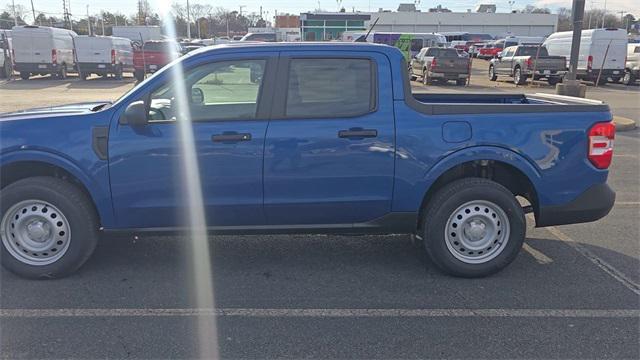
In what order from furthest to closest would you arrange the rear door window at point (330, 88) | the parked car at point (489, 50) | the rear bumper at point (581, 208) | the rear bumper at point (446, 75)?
the parked car at point (489, 50)
the rear bumper at point (446, 75)
the rear bumper at point (581, 208)
the rear door window at point (330, 88)

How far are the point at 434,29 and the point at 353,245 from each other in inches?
3419

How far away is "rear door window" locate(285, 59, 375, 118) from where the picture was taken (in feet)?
13.5

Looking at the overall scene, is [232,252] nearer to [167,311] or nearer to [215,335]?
[167,311]

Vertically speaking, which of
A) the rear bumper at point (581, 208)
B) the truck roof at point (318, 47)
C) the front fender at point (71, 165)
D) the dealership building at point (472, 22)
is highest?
the dealership building at point (472, 22)

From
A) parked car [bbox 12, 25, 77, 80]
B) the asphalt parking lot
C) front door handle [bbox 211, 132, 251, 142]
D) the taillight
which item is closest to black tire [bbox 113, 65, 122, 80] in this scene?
parked car [bbox 12, 25, 77, 80]

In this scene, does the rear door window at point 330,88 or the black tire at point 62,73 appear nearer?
the rear door window at point 330,88

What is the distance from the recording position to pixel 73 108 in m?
4.59

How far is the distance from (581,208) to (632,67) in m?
24.5

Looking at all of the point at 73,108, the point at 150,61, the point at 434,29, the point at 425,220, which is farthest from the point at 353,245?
the point at 434,29

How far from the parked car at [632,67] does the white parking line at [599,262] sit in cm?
2315

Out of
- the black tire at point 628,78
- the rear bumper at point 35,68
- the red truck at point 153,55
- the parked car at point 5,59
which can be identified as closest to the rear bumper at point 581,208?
the red truck at point 153,55

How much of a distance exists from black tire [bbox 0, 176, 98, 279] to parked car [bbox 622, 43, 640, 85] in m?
26.5

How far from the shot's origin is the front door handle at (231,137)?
3.99 m

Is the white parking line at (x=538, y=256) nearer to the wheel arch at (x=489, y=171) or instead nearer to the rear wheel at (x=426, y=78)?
the wheel arch at (x=489, y=171)
